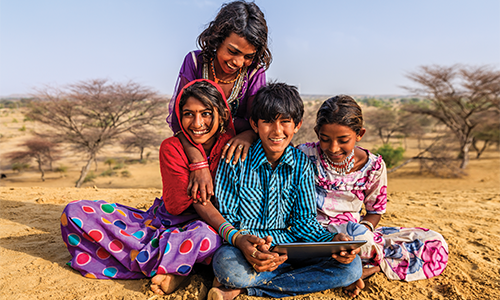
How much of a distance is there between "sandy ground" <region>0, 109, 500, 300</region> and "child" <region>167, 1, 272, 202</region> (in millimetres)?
935

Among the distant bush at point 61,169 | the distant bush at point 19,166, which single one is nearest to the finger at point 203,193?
the distant bush at point 61,169

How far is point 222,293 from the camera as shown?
2.07 m

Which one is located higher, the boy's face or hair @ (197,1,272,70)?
hair @ (197,1,272,70)

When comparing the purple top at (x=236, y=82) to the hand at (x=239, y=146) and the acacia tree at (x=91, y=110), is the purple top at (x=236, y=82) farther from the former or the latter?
the acacia tree at (x=91, y=110)

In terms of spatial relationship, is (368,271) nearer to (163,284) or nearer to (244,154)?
(244,154)

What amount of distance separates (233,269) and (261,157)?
2.59 ft

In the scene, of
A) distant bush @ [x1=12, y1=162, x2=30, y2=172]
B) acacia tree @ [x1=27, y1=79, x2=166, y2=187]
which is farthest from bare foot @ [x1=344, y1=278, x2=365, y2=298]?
distant bush @ [x1=12, y1=162, x2=30, y2=172]

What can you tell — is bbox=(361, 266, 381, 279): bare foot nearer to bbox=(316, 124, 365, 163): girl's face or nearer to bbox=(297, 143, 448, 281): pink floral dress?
bbox=(297, 143, 448, 281): pink floral dress

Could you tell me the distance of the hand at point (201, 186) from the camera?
7.45 feet

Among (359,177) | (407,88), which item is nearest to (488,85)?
(407,88)

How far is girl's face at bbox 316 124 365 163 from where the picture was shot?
238 centimetres

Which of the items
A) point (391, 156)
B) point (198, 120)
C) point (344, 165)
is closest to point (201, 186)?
point (198, 120)

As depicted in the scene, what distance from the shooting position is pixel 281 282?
2180 millimetres

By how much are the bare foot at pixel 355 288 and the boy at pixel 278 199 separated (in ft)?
0.05
